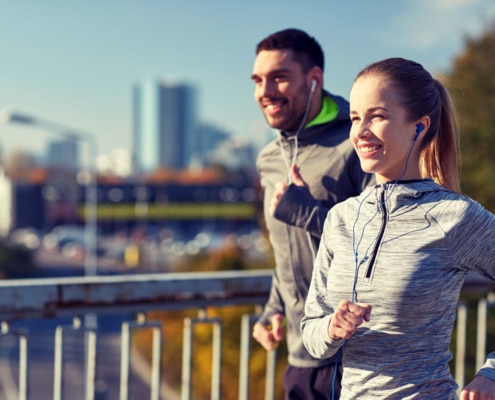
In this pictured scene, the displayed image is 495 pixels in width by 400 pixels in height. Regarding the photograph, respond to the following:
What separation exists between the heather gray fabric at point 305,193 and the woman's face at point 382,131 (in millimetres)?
479

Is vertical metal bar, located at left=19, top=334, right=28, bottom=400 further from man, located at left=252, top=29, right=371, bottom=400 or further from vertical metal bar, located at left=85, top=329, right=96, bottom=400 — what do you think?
man, located at left=252, top=29, right=371, bottom=400

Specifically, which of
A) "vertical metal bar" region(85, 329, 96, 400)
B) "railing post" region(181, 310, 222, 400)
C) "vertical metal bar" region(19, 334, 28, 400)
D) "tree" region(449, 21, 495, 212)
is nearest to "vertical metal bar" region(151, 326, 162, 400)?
"railing post" region(181, 310, 222, 400)

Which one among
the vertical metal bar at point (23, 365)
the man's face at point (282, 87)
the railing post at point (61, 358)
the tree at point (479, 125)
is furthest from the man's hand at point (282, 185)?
the tree at point (479, 125)

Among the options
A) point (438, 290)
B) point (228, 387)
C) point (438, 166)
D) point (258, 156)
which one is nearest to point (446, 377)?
point (438, 290)

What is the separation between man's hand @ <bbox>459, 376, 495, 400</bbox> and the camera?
155 centimetres

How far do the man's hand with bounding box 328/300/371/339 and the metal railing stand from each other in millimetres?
1468

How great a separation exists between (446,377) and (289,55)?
121cm

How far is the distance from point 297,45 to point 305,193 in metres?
0.56

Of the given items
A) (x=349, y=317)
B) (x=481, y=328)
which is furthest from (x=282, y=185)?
(x=481, y=328)

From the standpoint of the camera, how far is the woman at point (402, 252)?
1641 millimetres

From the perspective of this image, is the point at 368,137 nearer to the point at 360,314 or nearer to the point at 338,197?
the point at 360,314

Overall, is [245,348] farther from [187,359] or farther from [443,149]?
[443,149]

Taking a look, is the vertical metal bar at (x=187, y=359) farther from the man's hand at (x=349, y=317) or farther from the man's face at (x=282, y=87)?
the man's hand at (x=349, y=317)

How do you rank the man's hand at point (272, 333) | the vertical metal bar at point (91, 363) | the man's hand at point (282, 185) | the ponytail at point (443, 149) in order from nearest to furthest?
1. the ponytail at point (443, 149)
2. the man's hand at point (282, 185)
3. the man's hand at point (272, 333)
4. the vertical metal bar at point (91, 363)
